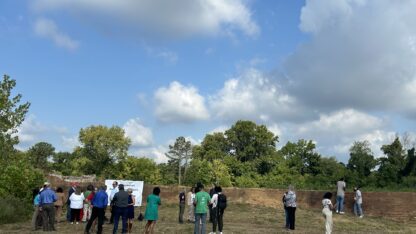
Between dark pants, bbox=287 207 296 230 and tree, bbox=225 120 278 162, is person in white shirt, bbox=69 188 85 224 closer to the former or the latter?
dark pants, bbox=287 207 296 230

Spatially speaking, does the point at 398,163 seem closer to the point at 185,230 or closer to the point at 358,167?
the point at 358,167

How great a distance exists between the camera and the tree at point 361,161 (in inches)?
2351

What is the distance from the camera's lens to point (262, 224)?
20531 millimetres

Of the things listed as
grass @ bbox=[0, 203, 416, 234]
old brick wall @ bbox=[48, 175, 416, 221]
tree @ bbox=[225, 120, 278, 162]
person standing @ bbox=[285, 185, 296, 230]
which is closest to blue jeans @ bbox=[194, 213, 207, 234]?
grass @ bbox=[0, 203, 416, 234]

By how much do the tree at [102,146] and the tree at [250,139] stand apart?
50.5 feet

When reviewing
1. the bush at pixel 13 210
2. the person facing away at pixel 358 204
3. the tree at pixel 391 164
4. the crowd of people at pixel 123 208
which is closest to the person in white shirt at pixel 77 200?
the crowd of people at pixel 123 208

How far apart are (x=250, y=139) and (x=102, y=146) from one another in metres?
20.9

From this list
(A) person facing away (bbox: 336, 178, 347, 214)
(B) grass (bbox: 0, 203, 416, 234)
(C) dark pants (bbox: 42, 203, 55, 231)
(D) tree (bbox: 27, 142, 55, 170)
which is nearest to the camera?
(C) dark pants (bbox: 42, 203, 55, 231)

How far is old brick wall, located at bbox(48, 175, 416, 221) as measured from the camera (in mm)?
24094

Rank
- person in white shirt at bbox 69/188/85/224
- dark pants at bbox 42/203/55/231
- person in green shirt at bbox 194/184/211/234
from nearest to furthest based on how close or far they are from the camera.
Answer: person in green shirt at bbox 194/184/211/234 → dark pants at bbox 42/203/55/231 → person in white shirt at bbox 69/188/85/224

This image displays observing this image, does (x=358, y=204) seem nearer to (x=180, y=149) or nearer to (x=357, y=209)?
(x=357, y=209)

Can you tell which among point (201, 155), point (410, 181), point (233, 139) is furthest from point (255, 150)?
point (410, 181)

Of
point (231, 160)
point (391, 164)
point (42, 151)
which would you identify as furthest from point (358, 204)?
point (42, 151)

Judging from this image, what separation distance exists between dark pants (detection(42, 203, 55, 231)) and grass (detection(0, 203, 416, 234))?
445mm
